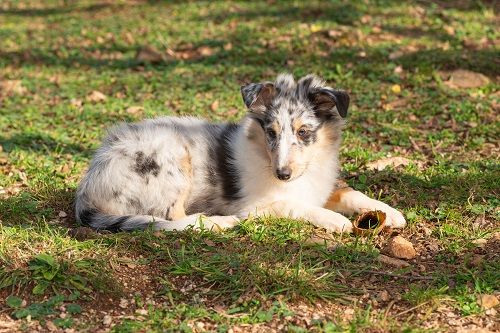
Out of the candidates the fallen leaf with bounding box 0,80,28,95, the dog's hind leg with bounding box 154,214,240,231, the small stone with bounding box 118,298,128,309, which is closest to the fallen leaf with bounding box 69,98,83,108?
the fallen leaf with bounding box 0,80,28,95

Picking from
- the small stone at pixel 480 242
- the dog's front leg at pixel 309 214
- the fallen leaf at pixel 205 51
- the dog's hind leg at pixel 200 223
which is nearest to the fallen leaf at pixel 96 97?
the fallen leaf at pixel 205 51

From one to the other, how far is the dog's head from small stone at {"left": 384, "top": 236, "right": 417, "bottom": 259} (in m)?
0.83

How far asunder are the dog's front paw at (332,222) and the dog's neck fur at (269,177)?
27 cm

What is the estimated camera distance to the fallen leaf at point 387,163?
21.2 ft

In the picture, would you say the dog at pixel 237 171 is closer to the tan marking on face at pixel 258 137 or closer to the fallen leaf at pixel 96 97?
the tan marking on face at pixel 258 137

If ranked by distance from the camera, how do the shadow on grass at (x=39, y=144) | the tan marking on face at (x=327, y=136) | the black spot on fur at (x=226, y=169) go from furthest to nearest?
1. the shadow on grass at (x=39, y=144)
2. the black spot on fur at (x=226, y=169)
3. the tan marking on face at (x=327, y=136)

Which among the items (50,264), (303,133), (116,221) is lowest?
(116,221)

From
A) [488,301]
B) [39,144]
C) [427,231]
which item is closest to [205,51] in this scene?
[39,144]

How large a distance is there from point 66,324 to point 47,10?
10712 mm

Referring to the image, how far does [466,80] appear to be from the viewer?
330 inches

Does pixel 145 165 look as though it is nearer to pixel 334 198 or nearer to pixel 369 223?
pixel 334 198

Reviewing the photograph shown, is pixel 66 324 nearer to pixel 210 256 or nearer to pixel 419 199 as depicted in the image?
pixel 210 256

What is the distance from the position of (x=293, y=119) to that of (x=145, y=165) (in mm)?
1095

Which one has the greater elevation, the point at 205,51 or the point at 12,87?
the point at 205,51
